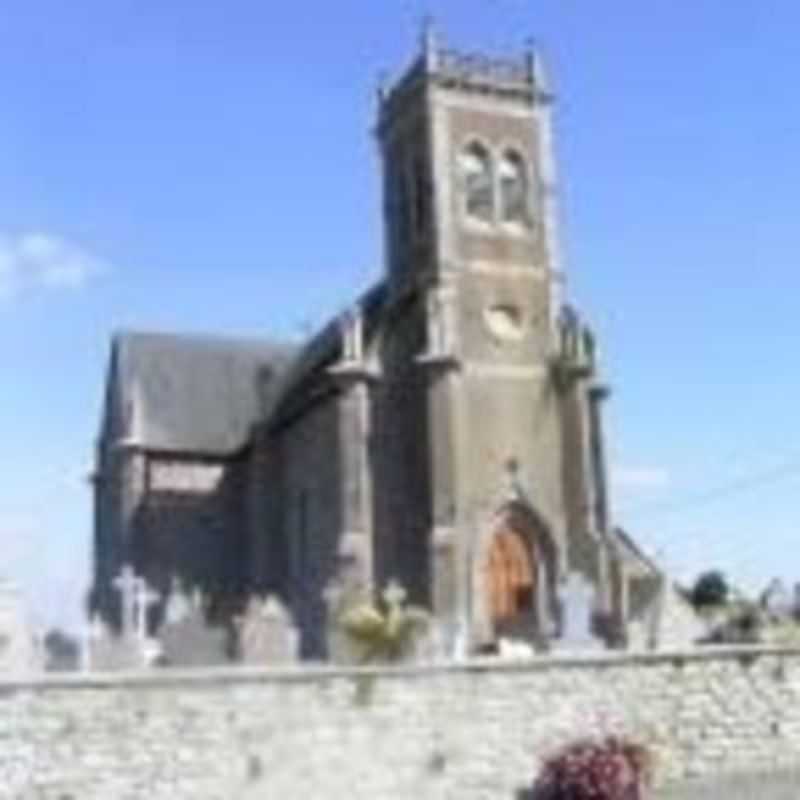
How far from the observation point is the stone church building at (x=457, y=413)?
40.5m

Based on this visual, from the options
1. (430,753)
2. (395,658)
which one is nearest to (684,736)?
(430,753)

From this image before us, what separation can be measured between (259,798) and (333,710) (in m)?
1.21

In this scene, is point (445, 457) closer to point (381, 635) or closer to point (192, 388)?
point (192, 388)

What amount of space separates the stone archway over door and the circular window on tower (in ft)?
14.1

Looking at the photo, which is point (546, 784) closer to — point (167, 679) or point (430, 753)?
point (430, 753)

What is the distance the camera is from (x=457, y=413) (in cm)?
4066

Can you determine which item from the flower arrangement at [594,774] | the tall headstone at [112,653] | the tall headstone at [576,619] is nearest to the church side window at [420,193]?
the tall headstone at [112,653]

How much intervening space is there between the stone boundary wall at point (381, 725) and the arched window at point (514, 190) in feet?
74.9

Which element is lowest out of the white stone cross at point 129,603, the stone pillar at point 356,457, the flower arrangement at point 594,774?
the flower arrangement at point 594,774

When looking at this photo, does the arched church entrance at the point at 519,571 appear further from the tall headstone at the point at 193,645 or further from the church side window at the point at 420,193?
the tall headstone at the point at 193,645

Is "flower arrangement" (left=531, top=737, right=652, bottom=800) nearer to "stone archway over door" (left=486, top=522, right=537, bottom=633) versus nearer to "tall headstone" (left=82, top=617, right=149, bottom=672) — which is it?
"tall headstone" (left=82, top=617, right=149, bottom=672)

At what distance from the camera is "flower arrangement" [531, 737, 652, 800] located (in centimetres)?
1706

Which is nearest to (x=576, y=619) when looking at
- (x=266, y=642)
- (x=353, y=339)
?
(x=266, y=642)

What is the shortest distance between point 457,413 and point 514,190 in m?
6.02
